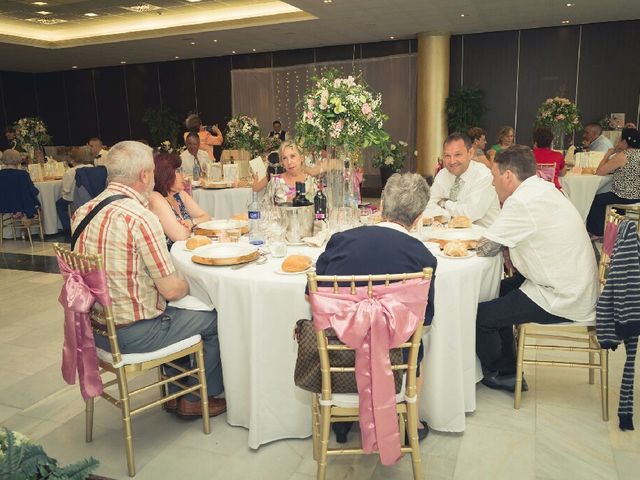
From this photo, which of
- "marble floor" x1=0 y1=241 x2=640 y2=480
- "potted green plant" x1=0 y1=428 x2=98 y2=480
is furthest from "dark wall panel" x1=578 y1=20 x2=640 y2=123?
"potted green plant" x1=0 y1=428 x2=98 y2=480

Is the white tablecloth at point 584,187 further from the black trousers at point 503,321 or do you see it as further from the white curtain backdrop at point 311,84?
the white curtain backdrop at point 311,84

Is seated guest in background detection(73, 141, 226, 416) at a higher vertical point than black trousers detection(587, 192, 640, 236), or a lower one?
higher

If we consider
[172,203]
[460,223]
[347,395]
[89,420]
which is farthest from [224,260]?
[460,223]

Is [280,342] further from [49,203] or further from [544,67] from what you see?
[544,67]

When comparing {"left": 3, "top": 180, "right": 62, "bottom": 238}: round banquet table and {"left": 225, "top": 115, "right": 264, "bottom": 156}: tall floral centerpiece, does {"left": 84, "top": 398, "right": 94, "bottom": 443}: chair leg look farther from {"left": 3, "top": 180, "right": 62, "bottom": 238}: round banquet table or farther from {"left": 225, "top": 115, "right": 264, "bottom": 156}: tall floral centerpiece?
{"left": 3, "top": 180, "right": 62, "bottom": 238}: round banquet table

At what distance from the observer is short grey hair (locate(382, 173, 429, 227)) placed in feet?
7.43

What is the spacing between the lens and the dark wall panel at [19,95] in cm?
1681

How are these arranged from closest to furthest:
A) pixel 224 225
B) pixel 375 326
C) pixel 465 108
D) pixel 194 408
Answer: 1. pixel 375 326
2. pixel 194 408
3. pixel 224 225
4. pixel 465 108

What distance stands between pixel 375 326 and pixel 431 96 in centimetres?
1052

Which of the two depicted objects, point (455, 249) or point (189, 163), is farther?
point (189, 163)

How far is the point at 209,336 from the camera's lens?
109 inches

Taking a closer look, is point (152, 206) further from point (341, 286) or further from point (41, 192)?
point (41, 192)

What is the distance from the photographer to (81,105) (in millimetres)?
16953

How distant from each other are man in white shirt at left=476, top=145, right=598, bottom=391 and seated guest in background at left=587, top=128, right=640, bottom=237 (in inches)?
163
